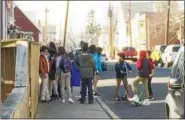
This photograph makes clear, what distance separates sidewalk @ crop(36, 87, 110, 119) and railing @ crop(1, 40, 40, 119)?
130 cm

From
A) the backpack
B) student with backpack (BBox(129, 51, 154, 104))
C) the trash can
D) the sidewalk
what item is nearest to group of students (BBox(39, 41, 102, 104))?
the backpack

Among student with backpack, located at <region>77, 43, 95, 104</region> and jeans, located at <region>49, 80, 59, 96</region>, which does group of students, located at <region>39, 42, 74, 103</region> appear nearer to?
jeans, located at <region>49, 80, 59, 96</region>

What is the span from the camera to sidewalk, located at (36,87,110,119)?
11953mm

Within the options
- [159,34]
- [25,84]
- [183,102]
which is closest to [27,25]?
[159,34]

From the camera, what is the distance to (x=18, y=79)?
930 cm

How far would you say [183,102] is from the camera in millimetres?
6570

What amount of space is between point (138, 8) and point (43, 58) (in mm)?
99766

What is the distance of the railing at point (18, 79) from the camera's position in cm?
677

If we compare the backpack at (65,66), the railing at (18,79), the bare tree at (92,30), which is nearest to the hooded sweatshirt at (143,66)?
the backpack at (65,66)

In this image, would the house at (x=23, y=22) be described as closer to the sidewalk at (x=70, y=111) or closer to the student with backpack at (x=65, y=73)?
the student with backpack at (x=65, y=73)

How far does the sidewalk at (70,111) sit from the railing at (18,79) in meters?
1.30

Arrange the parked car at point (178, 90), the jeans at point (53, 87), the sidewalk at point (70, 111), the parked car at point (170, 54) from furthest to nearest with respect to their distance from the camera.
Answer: the parked car at point (170, 54) < the jeans at point (53, 87) < the sidewalk at point (70, 111) < the parked car at point (178, 90)

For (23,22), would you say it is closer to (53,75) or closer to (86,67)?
(53,75)

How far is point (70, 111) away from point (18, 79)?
3.75 metres
